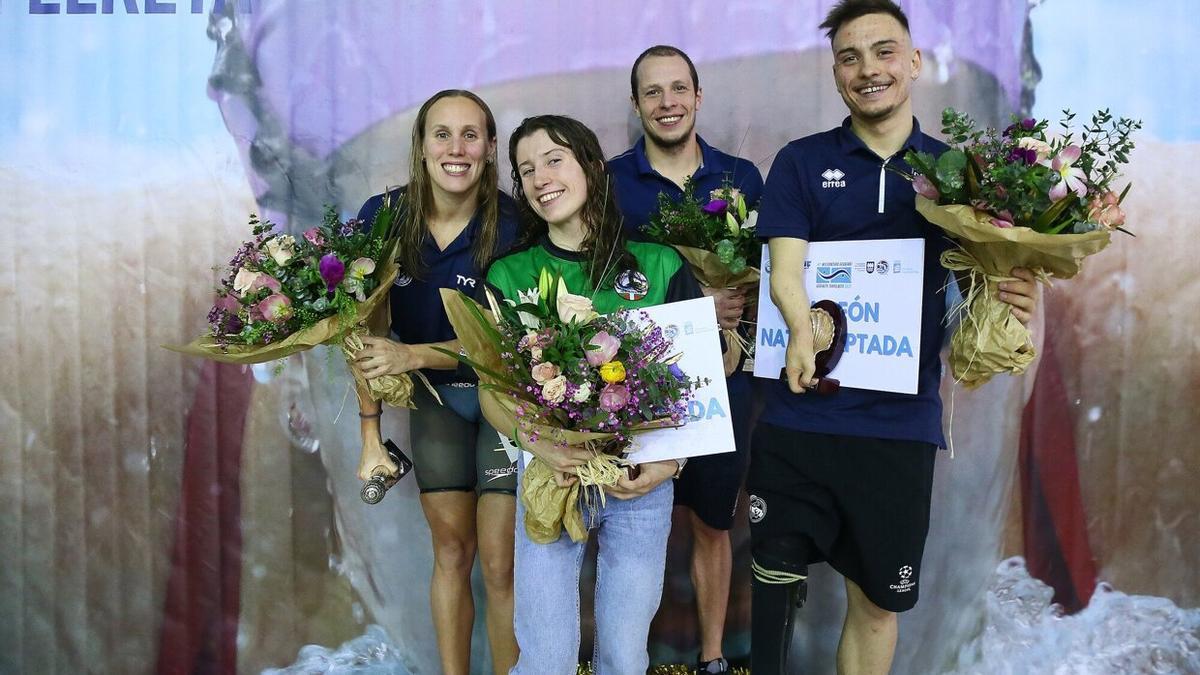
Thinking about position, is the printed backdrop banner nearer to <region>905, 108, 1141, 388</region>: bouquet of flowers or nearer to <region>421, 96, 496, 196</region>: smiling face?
<region>421, 96, 496, 196</region>: smiling face

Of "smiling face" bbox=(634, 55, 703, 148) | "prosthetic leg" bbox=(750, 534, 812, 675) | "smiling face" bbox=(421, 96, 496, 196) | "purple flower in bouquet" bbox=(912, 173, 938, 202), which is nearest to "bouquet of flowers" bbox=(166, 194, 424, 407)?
"smiling face" bbox=(421, 96, 496, 196)

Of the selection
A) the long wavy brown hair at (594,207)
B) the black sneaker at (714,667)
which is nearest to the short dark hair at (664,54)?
the long wavy brown hair at (594,207)

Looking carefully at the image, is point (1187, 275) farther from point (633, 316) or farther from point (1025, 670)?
point (633, 316)

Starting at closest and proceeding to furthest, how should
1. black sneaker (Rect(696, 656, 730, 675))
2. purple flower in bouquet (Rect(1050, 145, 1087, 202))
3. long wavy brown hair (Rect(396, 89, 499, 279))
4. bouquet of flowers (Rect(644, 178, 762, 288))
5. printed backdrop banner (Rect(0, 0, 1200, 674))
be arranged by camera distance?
purple flower in bouquet (Rect(1050, 145, 1087, 202)) → bouquet of flowers (Rect(644, 178, 762, 288)) → long wavy brown hair (Rect(396, 89, 499, 279)) → black sneaker (Rect(696, 656, 730, 675)) → printed backdrop banner (Rect(0, 0, 1200, 674))

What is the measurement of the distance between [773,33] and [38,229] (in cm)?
277

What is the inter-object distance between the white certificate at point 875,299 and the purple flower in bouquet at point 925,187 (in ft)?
0.49

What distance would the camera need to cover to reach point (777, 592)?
2.16 m

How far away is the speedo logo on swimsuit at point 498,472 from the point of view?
2.42 m

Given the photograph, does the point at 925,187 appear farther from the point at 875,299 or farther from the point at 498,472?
the point at 498,472

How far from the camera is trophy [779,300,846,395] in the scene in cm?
209

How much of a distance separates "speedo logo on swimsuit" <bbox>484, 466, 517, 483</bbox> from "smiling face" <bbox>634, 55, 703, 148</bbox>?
1135 millimetres

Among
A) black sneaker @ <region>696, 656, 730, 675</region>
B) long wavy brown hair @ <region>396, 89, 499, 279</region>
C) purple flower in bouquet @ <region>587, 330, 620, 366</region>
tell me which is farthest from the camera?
black sneaker @ <region>696, 656, 730, 675</region>

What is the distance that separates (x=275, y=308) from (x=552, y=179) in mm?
775

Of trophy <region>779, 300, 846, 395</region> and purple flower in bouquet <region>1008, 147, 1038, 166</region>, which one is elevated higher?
purple flower in bouquet <region>1008, 147, 1038, 166</region>
